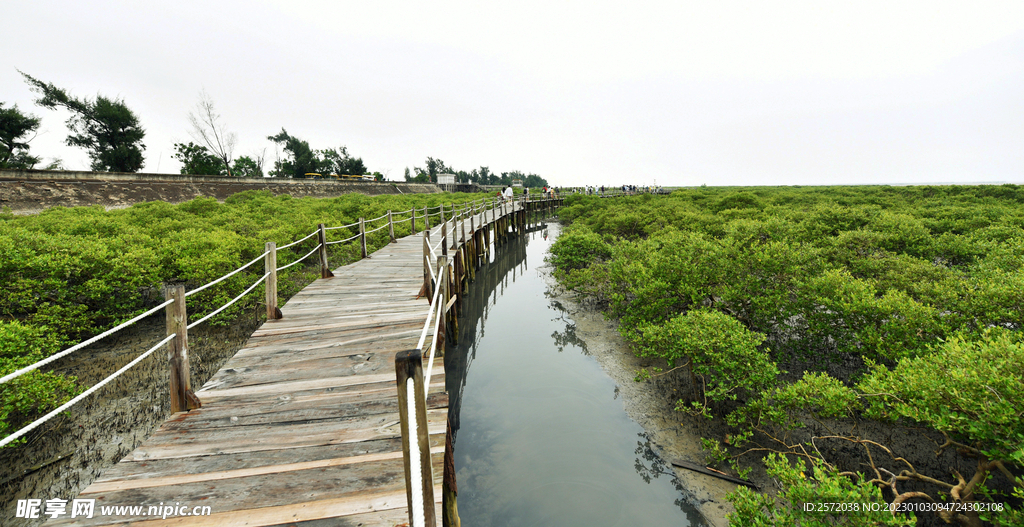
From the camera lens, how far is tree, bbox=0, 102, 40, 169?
24.9m

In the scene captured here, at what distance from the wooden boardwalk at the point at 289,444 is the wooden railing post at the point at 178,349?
136mm

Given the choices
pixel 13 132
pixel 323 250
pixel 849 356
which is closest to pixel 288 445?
pixel 323 250

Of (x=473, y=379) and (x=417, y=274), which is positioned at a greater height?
(x=417, y=274)

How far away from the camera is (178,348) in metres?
2.94

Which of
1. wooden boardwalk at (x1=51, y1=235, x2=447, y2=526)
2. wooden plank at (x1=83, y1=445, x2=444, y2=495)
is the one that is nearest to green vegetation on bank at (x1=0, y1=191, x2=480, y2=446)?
wooden boardwalk at (x1=51, y1=235, x2=447, y2=526)

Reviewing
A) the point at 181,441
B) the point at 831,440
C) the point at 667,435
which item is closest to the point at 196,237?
the point at 181,441

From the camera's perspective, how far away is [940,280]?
5621 mm

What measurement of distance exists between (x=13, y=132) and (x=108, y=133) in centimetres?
607

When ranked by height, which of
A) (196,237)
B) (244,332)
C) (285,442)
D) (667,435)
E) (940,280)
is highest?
(196,237)

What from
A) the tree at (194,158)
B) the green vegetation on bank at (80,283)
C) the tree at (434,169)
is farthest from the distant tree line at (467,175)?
the green vegetation on bank at (80,283)

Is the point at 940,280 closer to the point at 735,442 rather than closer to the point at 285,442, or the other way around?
the point at 735,442

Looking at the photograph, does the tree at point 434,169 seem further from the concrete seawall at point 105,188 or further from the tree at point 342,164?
the concrete seawall at point 105,188

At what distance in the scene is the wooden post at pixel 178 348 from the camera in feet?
9.50

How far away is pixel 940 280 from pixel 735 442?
398cm
